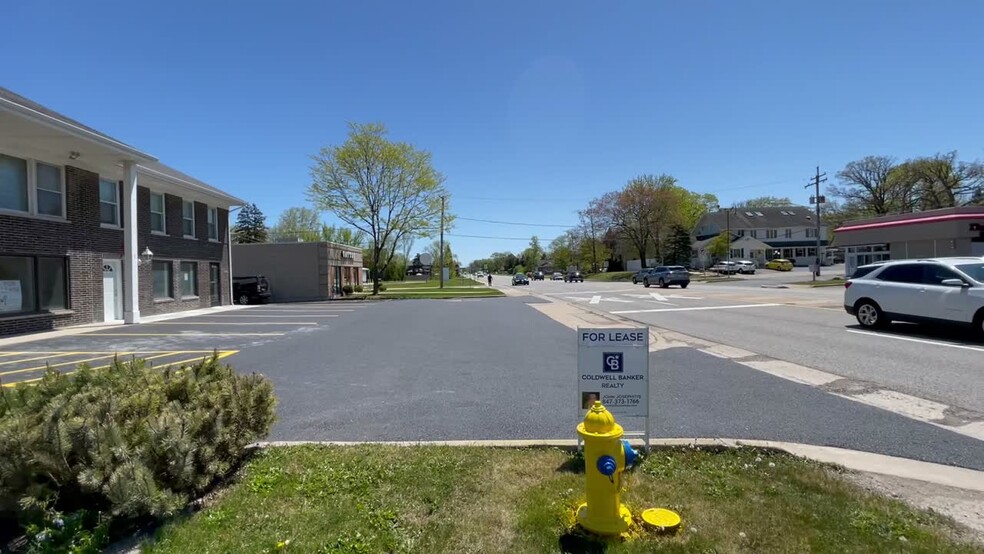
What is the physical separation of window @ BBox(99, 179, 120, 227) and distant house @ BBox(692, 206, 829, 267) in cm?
7763

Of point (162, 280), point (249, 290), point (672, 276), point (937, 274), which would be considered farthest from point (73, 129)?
point (672, 276)

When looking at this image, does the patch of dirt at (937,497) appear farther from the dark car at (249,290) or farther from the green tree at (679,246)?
the green tree at (679,246)

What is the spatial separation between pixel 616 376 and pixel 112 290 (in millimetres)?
19614

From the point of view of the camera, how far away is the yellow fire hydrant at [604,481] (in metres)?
2.94

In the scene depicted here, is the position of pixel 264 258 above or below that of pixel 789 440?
above

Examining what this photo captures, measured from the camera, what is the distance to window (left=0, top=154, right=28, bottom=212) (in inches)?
535

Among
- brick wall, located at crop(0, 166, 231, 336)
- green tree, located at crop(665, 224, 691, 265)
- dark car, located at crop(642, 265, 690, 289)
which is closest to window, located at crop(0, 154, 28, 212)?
brick wall, located at crop(0, 166, 231, 336)

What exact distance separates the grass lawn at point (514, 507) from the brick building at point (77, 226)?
527 inches

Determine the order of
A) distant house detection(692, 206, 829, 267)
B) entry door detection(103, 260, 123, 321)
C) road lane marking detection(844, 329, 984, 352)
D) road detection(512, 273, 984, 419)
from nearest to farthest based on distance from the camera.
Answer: road detection(512, 273, 984, 419) < road lane marking detection(844, 329, 984, 352) < entry door detection(103, 260, 123, 321) < distant house detection(692, 206, 829, 267)

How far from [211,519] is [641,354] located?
3.41 m

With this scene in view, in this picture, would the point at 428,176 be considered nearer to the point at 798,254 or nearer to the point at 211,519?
the point at 211,519

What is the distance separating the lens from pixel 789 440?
4648 mm

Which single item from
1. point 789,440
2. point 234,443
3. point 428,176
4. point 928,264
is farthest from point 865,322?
point 428,176

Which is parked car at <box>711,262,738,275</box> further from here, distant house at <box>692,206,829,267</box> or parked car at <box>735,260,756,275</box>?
distant house at <box>692,206,829,267</box>
